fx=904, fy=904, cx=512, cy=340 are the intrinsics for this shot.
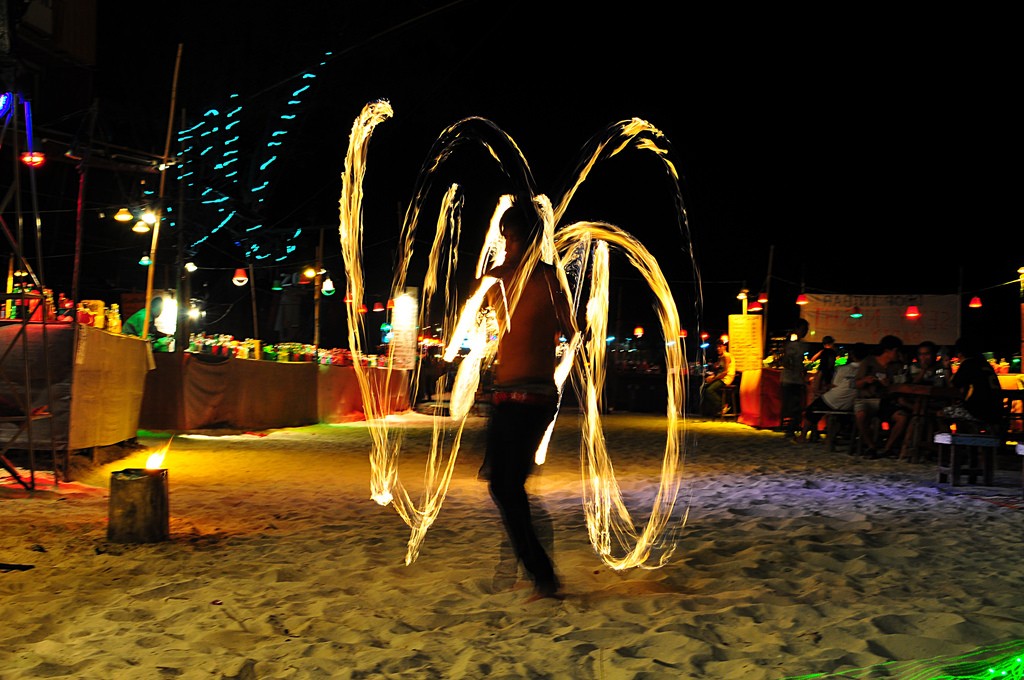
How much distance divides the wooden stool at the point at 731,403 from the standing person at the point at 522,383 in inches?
763

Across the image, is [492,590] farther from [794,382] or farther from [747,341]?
[747,341]

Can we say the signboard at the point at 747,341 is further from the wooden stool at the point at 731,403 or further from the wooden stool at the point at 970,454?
the wooden stool at the point at 970,454

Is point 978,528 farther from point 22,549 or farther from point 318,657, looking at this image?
point 22,549

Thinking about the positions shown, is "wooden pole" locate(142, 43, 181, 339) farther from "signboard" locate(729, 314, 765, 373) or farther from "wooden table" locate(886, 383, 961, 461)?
"signboard" locate(729, 314, 765, 373)

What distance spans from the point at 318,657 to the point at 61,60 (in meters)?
18.7

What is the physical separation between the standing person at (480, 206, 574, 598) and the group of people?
7.10 metres

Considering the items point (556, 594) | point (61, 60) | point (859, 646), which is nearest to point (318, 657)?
point (556, 594)

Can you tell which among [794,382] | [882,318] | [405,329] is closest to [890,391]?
[794,382]

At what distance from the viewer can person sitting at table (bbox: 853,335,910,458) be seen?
12.6 meters

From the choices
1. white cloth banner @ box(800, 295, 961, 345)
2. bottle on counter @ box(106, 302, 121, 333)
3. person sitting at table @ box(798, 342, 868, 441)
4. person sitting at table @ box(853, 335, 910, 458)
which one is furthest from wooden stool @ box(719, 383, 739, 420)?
bottle on counter @ box(106, 302, 121, 333)

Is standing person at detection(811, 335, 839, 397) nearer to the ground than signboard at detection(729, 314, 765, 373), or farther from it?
nearer to the ground

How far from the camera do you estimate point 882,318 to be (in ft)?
71.3

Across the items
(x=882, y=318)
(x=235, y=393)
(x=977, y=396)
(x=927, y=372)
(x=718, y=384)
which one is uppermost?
(x=882, y=318)

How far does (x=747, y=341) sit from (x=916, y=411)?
32.8 ft
